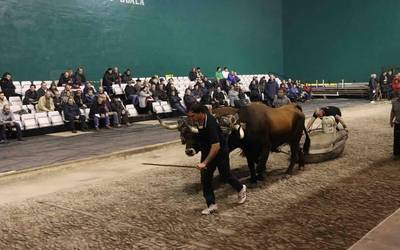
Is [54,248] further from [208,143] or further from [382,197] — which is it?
[382,197]

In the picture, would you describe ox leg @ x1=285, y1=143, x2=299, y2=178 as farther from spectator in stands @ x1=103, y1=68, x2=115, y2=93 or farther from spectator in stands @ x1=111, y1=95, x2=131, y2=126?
spectator in stands @ x1=103, y1=68, x2=115, y2=93

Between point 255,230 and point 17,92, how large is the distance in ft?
47.1

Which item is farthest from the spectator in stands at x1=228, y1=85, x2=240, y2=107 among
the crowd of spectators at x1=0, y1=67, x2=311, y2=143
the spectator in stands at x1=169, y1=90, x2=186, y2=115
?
the spectator in stands at x1=169, y1=90, x2=186, y2=115

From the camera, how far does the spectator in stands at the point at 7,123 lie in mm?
13953

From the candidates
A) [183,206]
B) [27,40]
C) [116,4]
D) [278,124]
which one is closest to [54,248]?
[183,206]

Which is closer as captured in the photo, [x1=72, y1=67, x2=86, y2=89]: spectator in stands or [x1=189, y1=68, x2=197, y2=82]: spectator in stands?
[x1=72, y1=67, x2=86, y2=89]: spectator in stands

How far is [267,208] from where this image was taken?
6.50 m

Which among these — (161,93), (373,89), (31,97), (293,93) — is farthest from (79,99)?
(373,89)

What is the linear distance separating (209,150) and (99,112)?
11139mm

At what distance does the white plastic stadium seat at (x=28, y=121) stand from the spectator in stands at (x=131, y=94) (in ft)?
16.4

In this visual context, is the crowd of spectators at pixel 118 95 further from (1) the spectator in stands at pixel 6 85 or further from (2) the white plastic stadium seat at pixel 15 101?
(2) the white plastic stadium seat at pixel 15 101

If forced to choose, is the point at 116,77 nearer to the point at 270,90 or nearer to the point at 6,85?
the point at 6,85

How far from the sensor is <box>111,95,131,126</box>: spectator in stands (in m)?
17.6

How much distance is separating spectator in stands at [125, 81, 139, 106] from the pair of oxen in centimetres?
1166
